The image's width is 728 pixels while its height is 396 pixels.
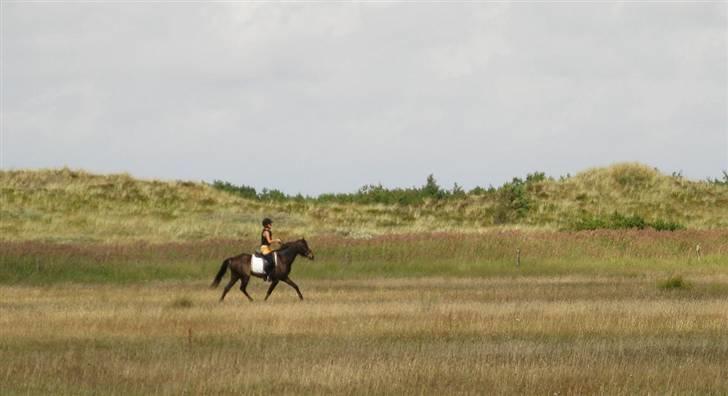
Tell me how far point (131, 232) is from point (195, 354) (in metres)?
44.7

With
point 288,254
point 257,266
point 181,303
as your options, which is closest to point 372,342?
point 181,303

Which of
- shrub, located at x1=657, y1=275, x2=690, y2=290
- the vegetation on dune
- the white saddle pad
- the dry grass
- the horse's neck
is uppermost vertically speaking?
the vegetation on dune

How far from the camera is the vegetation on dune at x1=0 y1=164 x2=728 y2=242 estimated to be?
6456 cm

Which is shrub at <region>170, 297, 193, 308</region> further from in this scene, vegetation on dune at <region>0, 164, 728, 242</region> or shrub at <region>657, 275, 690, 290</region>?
vegetation on dune at <region>0, 164, 728, 242</region>

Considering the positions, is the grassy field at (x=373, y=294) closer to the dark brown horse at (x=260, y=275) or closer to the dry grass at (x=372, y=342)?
the dry grass at (x=372, y=342)

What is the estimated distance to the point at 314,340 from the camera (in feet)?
72.4

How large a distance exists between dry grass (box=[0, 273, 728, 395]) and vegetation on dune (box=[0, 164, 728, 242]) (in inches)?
1149

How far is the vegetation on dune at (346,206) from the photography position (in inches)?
2542

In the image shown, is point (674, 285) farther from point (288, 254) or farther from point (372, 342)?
point (372, 342)

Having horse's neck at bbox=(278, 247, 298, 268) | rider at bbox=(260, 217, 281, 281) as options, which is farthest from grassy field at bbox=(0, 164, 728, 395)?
horse's neck at bbox=(278, 247, 298, 268)

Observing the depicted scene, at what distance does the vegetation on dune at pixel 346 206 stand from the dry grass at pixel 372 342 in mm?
29174

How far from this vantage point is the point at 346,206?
77.6m

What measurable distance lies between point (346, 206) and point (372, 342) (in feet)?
184

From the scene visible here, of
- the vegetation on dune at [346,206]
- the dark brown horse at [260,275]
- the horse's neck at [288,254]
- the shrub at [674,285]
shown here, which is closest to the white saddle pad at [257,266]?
the dark brown horse at [260,275]
